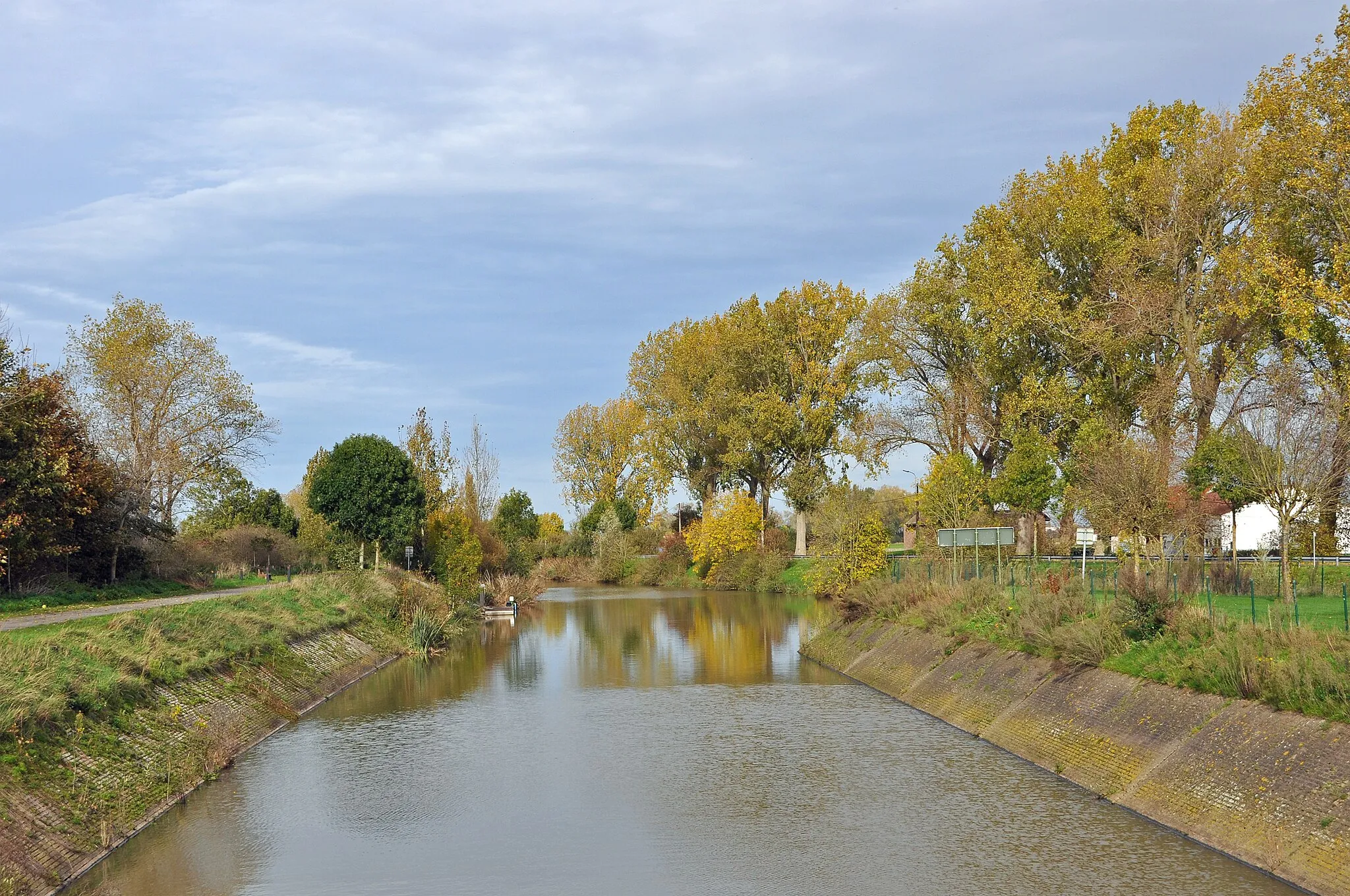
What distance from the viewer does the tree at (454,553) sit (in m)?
56.0

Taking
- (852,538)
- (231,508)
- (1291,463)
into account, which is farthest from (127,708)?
(231,508)

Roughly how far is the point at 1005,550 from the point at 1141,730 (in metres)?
36.7

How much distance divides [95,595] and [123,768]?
21317mm

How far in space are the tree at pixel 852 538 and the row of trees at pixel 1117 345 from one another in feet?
12.8

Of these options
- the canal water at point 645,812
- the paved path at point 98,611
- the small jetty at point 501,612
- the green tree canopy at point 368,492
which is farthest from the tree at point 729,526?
the canal water at point 645,812

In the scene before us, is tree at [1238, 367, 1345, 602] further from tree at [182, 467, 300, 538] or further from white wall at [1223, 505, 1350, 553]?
tree at [182, 467, 300, 538]

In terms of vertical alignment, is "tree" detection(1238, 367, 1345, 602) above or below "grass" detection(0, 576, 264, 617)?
above

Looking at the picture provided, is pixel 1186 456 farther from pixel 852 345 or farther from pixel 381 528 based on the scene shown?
pixel 381 528

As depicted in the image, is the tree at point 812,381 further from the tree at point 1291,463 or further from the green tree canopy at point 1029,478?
the tree at point 1291,463

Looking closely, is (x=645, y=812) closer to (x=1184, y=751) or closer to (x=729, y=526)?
(x=1184, y=751)

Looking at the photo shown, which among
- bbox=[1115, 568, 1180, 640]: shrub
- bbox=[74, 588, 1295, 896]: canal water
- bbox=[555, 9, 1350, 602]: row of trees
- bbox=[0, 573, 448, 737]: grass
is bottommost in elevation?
bbox=[74, 588, 1295, 896]: canal water

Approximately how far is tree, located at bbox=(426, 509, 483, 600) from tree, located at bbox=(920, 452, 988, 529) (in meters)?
22.2

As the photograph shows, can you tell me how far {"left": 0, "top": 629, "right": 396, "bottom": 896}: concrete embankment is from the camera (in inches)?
538

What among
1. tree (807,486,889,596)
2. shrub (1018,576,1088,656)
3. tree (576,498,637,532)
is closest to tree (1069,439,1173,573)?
shrub (1018,576,1088,656)
